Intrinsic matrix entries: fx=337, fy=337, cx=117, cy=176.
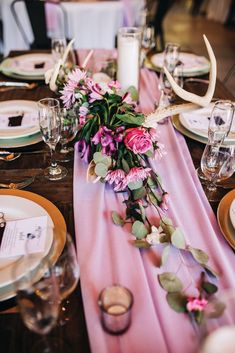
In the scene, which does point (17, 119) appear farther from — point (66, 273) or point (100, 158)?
point (66, 273)

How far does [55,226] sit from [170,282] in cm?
27

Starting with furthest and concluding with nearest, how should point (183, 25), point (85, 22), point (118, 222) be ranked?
point (183, 25) < point (85, 22) < point (118, 222)

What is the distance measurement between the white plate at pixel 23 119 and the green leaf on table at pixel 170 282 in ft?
2.16

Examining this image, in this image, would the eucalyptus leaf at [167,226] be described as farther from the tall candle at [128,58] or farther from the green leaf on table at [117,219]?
the tall candle at [128,58]

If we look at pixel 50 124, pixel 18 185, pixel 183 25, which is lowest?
pixel 183 25

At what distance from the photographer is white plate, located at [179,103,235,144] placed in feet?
3.65

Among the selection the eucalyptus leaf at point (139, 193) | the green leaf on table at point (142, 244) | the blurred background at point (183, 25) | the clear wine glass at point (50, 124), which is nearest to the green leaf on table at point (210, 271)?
the green leaf on table at point (142, 244)

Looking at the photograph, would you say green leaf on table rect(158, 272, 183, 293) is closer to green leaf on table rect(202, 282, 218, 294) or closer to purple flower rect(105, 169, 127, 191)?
green leaf on table rect(202, 282, 218, 294)

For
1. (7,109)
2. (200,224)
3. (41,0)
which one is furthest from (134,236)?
(41,0)

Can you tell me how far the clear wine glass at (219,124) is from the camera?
0.98 metres

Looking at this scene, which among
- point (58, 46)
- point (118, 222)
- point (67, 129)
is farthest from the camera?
point (58, 46)

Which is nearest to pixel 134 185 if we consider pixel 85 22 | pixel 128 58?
pixel 128 58

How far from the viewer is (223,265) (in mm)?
663

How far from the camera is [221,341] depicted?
1.46ft
